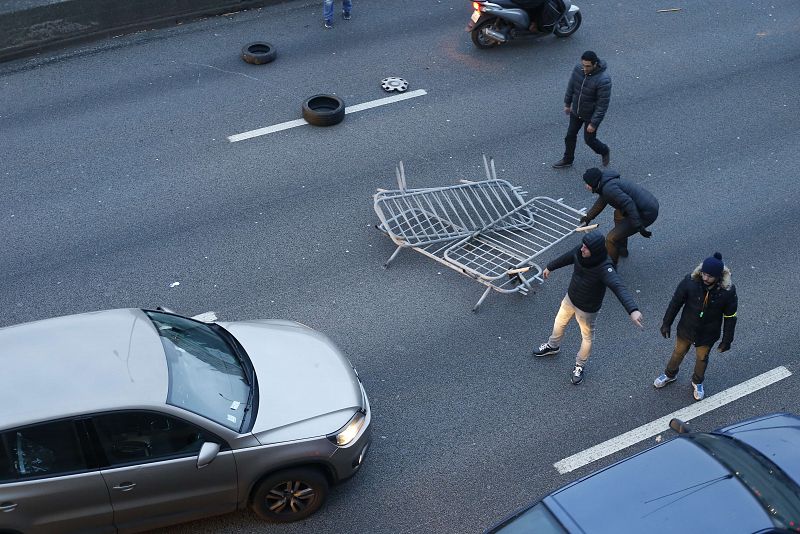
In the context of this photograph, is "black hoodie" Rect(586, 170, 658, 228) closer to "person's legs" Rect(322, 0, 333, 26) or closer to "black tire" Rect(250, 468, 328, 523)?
"black tire" Rect(250, 468, 328, 523)

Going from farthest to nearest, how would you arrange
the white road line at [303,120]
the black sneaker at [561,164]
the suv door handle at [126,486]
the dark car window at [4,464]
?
the white road line at [303,120] → the black sneaker at [561,164] → the suv door handle at [126,486] → the dark car window at [4,464]

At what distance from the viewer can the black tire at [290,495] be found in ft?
22.0

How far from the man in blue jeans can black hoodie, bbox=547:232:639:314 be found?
7706 mm

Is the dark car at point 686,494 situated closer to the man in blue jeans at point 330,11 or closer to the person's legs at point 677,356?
the person's legs at point 677,356

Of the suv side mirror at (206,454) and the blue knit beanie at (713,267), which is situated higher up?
the blue knit beanie at (713,267)

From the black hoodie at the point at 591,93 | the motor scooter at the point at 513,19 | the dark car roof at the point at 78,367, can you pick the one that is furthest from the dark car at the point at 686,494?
the motor scooter at the point at 513,19

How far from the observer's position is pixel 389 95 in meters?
12.8

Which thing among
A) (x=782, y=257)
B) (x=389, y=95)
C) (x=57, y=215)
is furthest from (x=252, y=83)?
(x=782, y=257)

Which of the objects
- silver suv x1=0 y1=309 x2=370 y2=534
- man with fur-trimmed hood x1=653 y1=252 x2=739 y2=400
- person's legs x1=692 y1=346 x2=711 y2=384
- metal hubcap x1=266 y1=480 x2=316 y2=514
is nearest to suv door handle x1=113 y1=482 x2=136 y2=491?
silver suv x1=0 y1=309 x2=370 y2=534

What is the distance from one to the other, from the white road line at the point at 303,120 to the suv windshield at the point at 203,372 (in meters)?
4.78

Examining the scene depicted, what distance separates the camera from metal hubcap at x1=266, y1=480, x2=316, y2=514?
6793 millimetres

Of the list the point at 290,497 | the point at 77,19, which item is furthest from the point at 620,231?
the point at 77,19

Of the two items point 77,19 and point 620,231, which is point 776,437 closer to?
point 620,231

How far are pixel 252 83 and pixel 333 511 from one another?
757cm
